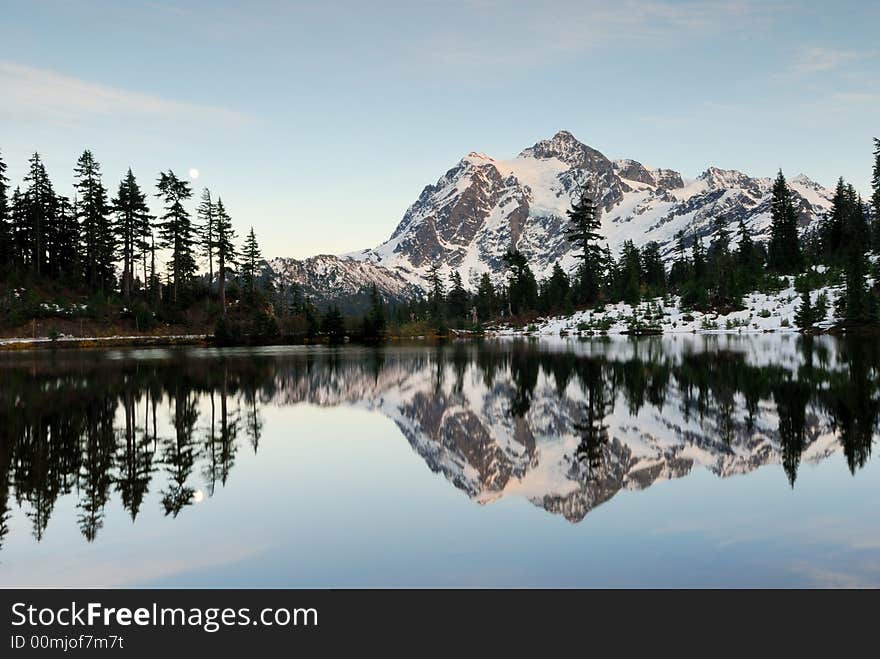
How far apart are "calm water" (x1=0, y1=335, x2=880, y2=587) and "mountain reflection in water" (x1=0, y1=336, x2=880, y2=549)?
0.09m

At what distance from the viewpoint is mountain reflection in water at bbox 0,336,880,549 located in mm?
12602

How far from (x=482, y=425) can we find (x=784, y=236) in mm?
112523

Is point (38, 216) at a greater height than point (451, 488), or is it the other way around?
point (38, 216)

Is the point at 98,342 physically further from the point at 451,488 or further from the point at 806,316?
the point at 806,316

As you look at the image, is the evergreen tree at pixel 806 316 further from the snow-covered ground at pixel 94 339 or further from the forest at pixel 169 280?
the snow-covered ground at pixel 94 339

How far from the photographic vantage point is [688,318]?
93.8 m

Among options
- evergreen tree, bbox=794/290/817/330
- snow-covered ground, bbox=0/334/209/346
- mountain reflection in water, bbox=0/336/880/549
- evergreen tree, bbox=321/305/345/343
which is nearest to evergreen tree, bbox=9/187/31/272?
snow-covered ground, bbox=0/334/209/346

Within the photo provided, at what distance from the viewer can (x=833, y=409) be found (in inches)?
738

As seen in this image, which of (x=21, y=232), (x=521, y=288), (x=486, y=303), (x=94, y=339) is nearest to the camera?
(x=94, y=339)

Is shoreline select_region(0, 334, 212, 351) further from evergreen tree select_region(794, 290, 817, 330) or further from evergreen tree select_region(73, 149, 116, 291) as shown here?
evergreen tree select_region(794, 290, 817, 330)

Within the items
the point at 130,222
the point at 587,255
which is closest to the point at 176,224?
the point at 130,222

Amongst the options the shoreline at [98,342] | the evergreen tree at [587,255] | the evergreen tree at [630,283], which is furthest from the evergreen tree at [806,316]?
the shoreline at [98,342]
